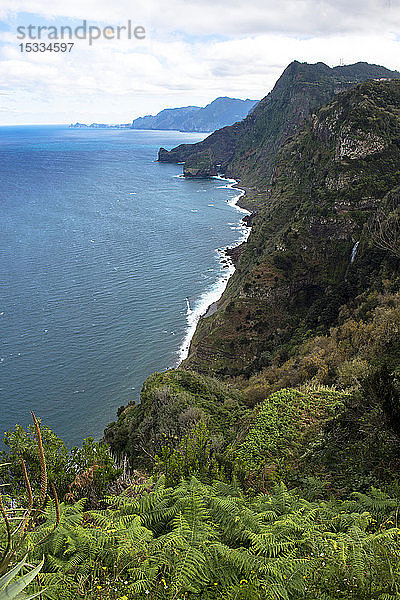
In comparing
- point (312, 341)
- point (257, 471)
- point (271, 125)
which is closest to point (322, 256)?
point (312, 341)

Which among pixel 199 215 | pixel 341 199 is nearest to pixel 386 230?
pixel 341 199

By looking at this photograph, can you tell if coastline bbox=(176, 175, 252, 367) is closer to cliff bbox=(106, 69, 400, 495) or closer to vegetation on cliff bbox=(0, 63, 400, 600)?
cliff bbox=(106, 69, 400, 495)

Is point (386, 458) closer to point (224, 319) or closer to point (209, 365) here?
point (209, 365)

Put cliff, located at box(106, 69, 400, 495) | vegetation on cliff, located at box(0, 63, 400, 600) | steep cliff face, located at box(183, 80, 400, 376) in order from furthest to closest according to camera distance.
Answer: steep cliff face, located at box(183, 80, 400, 376) < cliff, located at box(106, 69, 400, 495) < vegetation on cliff, located at box(0, 63, 400, 600)

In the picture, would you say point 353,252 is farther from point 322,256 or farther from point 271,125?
point 271,125

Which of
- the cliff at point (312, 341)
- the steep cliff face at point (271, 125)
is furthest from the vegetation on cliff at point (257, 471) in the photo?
the steep cliff face at point (271, 125)

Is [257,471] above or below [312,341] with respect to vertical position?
above

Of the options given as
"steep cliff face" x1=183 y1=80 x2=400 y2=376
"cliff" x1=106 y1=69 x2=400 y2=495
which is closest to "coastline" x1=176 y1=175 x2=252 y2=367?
"steep cliff face" x1=183 y1=80 x2=400 y2=376
